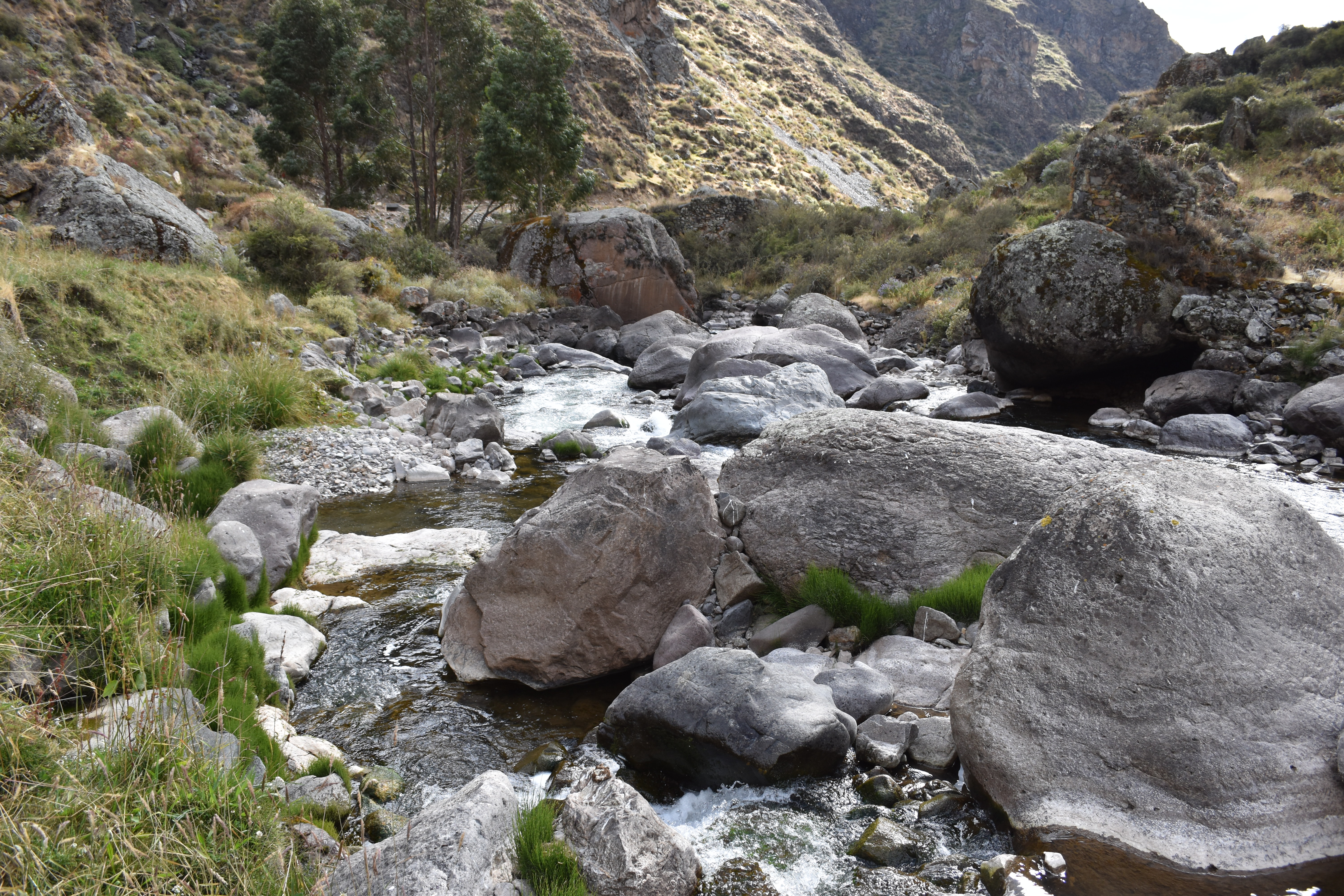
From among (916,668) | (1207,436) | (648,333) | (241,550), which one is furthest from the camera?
(648,333)

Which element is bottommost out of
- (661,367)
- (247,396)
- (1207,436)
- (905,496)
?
(661,367)

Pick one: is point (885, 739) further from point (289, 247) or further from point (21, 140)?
point (21, 140)

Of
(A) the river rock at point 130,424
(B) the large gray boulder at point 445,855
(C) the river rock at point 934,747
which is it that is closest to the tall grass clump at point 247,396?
(A) the river rock at point 130,424

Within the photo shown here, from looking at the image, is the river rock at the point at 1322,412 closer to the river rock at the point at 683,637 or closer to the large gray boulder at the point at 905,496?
the large gray boulder at the point at 905,496

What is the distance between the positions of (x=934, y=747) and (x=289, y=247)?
16442 millimetres

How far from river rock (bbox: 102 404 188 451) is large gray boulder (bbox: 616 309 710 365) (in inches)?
471

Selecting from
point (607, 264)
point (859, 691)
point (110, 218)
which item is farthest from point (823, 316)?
point (859, 691)

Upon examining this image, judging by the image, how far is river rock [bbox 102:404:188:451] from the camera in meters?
6.67

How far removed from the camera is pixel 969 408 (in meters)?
12.3

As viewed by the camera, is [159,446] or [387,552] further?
[387,552]

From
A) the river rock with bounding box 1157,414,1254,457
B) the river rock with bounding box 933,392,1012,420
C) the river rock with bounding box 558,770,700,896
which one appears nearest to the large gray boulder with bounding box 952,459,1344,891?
the river rock with bounding box 558,770,700,896

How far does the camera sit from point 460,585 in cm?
552

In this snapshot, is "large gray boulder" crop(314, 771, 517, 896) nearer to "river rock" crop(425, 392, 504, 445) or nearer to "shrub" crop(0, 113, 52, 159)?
"river rock" crop(425, 392, 504, 445)

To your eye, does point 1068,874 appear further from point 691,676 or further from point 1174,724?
point 691,676
